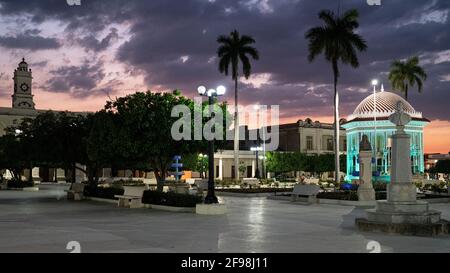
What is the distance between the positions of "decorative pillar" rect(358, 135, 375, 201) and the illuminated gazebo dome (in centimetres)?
2747

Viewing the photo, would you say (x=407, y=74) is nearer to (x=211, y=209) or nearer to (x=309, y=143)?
(x=309, y=143)

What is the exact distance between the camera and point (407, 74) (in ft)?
208

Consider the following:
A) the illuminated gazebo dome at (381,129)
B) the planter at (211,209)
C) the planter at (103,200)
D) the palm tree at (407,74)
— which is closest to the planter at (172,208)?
the planter at (211,209)

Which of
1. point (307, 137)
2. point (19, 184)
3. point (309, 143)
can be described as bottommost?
point (19, 184)

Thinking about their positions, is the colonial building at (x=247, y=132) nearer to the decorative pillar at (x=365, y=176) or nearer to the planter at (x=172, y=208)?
the decorative pillar at (x=365, y=176)

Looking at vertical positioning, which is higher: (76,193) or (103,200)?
(76,193)

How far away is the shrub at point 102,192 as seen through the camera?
2723cm

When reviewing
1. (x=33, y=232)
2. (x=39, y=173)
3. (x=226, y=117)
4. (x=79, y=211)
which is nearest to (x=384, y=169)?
(x=226, y=117)

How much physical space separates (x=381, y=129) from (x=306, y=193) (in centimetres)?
3018

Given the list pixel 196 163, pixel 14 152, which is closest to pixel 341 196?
pixel 14 152

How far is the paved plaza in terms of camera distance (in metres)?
11.4

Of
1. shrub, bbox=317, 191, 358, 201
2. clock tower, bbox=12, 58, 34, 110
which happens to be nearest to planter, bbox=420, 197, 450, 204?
shrub, bbox=317, 191, 358, 201

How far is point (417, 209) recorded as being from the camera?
14.4m
